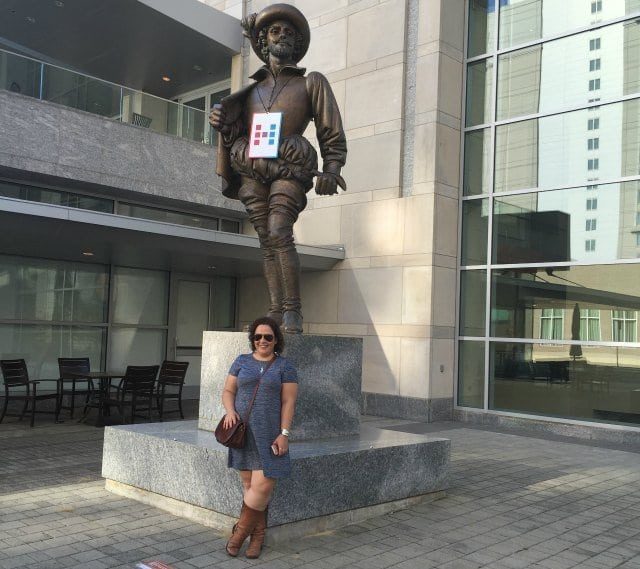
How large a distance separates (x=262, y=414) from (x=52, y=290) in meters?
10.8

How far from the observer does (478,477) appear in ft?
24.1

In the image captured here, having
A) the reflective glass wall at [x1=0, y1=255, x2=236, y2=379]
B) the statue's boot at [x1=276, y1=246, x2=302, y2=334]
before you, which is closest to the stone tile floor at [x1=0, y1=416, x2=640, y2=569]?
the statue's boot at [x1=276, y1=246, x2=302, y2=334]

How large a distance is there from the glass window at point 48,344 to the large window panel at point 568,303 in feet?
26.3

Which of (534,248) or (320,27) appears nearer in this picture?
(534,248)

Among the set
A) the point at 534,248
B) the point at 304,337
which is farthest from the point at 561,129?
the point at 304,337

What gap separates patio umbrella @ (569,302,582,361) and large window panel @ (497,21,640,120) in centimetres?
361

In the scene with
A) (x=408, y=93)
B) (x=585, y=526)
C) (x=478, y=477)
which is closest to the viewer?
(x=585, y=526)

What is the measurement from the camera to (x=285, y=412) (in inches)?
163

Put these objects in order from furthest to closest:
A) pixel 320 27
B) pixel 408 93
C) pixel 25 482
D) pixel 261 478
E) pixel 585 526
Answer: pixel 320 27
pixel 408 93
pixel 25 482
pixel 585 526
pixel 261 478

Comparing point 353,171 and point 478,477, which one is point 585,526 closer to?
point 478,477

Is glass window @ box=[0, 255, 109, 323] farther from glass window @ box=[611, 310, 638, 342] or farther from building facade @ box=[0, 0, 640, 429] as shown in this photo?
glass window @ box=[611, 310, 638, 342]

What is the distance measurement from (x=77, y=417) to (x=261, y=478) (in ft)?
28.8

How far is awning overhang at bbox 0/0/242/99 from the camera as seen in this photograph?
47.7 ft

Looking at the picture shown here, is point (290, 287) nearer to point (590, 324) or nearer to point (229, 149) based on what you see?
point (229, 149)
